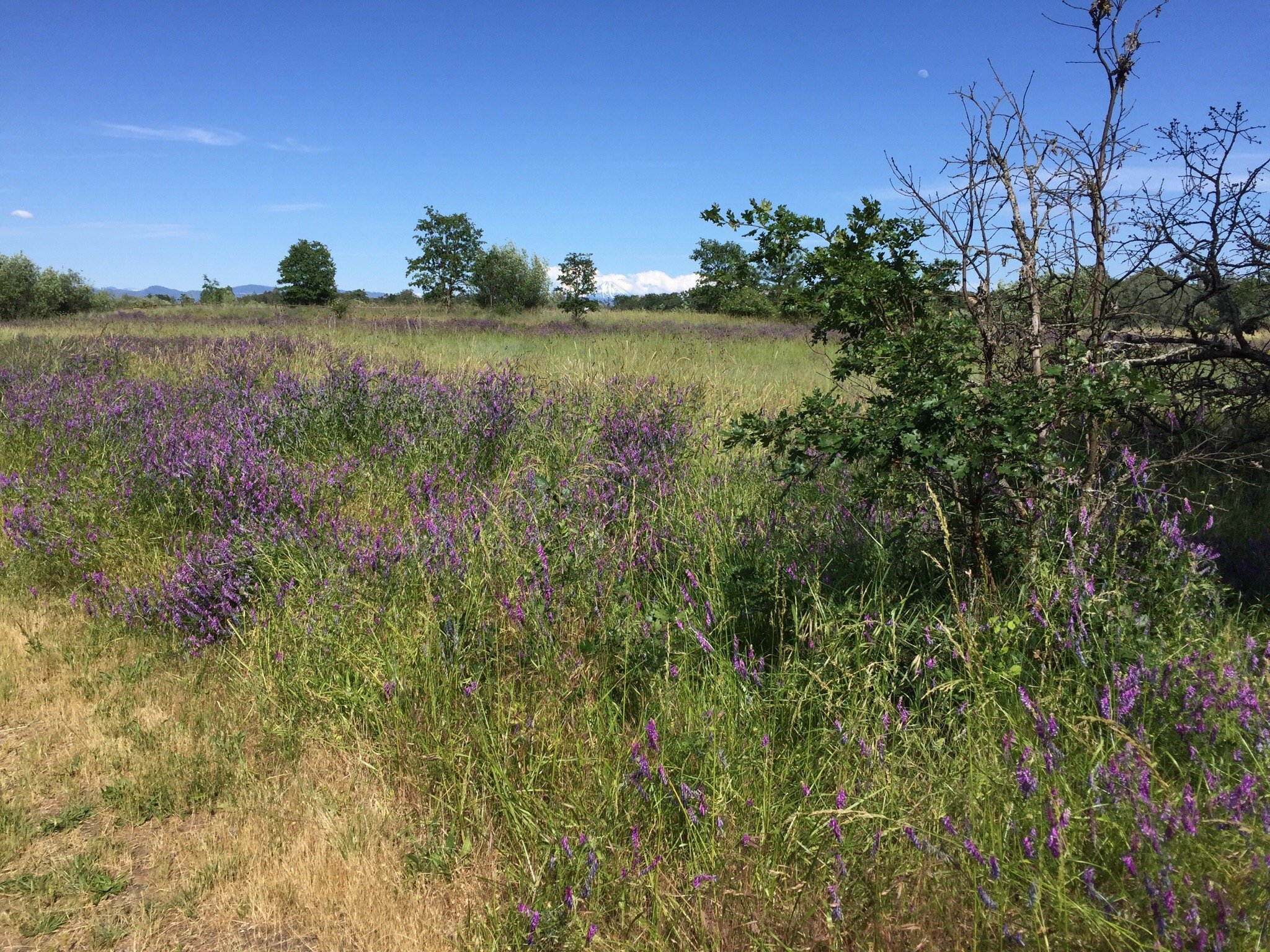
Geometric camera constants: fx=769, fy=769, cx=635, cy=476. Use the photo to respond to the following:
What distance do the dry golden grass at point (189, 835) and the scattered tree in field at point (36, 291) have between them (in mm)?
50678

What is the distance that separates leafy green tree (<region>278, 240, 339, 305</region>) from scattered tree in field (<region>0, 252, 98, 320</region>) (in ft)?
43.4

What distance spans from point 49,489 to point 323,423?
1.96 m

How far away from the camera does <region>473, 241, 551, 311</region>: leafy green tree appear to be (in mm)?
46625

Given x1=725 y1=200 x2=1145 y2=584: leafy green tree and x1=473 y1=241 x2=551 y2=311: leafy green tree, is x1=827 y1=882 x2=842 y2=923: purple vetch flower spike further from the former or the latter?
x1=473 y1=241 x2=551 y2=311: leafy green tree

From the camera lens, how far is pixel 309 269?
5769 cm

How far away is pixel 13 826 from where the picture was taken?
271 centimetres

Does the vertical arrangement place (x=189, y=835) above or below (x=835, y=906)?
below

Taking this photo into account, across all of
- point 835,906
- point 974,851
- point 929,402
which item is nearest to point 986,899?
point 974,851

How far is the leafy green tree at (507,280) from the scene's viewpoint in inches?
1836

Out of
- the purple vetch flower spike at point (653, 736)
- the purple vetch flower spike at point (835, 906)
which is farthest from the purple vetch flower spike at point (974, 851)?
the purple vetch flower spike at point (653, 736)

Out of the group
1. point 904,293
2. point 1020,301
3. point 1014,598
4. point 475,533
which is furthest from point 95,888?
point 1020,301

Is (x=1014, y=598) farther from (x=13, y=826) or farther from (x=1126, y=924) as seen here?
(x=13, y=826)

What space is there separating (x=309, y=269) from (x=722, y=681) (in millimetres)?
62457

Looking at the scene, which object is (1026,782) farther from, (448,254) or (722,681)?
(448,254)
